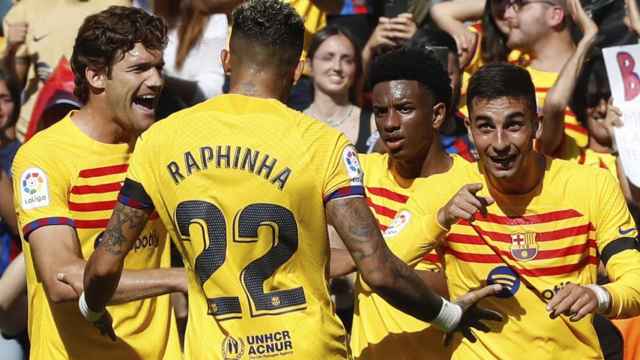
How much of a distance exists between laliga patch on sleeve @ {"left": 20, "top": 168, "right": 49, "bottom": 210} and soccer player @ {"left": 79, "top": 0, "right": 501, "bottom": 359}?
0.98 meters

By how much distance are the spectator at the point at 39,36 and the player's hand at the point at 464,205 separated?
13.4 feet

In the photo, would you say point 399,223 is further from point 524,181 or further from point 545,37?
point 545,37

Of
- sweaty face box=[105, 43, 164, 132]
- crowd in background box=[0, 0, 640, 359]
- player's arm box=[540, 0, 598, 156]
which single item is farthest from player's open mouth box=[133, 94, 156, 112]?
player's arm box=[540, 0, 598, 156]

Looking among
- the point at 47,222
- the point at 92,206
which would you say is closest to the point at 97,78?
the point at 92,206

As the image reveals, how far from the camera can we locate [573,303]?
5445 millimetres

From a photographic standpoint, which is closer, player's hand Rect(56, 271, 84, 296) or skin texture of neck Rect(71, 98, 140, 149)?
player's hand Rect(56, 271, 84, 296)

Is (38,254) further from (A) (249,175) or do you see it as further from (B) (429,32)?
(B) (429,32)

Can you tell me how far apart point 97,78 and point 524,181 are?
2.12 metres

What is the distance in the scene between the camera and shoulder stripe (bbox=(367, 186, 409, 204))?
702 centimetres

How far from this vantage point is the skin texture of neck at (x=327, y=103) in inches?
345

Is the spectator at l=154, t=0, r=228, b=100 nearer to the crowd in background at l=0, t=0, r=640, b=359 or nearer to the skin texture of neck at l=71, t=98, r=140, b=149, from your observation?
the crowd in background at l=0, t=0, r=640, b=359

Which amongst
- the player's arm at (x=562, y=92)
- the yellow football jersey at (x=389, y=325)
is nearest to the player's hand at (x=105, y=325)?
the yellow football jersey at (x=389, y=325)

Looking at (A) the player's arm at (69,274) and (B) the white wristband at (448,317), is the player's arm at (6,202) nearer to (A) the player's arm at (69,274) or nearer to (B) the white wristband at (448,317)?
(A) the player's arm at (69,274)

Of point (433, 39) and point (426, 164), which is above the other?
point (433, 39)
